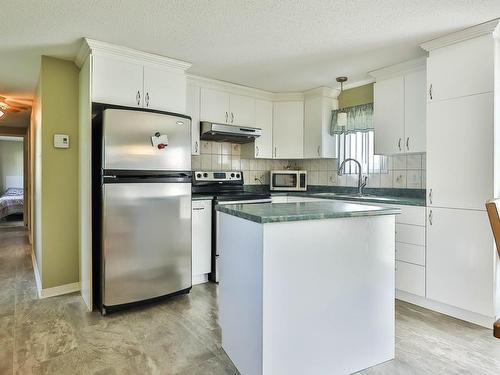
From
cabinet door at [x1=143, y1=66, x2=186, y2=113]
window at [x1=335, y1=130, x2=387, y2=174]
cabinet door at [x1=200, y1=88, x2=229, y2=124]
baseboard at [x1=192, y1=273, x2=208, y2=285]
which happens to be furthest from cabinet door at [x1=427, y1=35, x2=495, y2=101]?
baseboard at [x1=192, y1=273, x2=208, y2=285]

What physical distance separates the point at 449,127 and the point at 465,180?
0.44 m

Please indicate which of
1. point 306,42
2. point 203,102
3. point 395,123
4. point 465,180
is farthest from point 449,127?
point 203,102

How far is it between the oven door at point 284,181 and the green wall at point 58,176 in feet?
7.70

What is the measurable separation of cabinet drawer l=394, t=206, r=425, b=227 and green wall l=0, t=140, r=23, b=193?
11.1 metres

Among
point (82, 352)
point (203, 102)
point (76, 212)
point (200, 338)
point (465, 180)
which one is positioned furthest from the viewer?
point (203, 102)

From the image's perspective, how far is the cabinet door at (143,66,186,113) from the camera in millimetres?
2852

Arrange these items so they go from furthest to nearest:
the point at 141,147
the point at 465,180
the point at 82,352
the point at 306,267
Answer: the point at 141,147
the point at 465,180
the point at 82,352
the point at 306,267

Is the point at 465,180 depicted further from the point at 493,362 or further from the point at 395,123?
the point at 493,362

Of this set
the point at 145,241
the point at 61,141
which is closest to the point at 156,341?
the point at 145,241

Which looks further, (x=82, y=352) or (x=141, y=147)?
(x=141, y=147)

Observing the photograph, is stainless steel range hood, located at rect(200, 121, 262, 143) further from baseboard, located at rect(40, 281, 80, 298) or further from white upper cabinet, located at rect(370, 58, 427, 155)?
baseboard, located at rect(40, 281, 80, 298)

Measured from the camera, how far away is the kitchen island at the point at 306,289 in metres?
1.50

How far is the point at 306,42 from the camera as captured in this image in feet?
8.56

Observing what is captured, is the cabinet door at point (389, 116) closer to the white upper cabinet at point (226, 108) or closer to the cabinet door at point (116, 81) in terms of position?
the white upper cabinet at point (226, 108)
